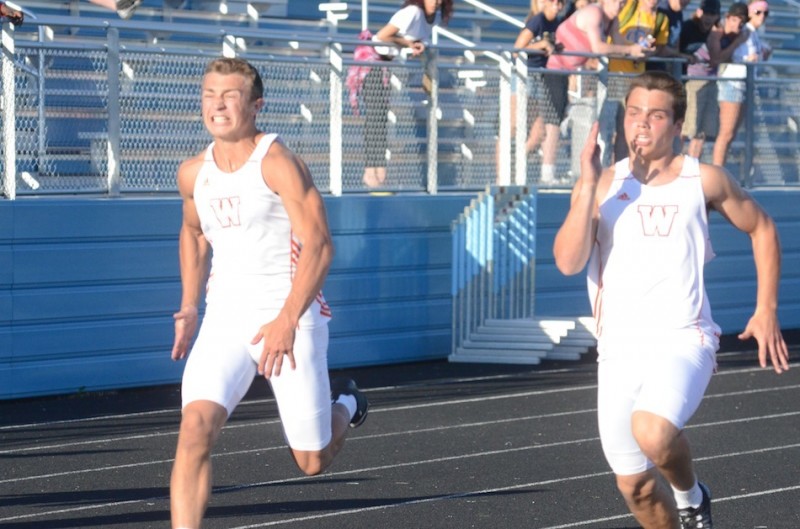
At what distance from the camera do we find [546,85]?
45.2 feet

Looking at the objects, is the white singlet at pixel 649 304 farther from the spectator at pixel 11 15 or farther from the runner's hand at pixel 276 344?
the spectator at pixel 11 15

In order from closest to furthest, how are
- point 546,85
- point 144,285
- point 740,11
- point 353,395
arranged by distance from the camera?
point 353,395 → point 144,285 → point 546,85 → point 740,11

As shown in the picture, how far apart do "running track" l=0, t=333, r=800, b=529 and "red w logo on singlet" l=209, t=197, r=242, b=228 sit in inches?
62.5

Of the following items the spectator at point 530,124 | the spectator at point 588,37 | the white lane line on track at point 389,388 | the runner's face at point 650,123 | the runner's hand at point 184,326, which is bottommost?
the white lane line on track at point 389,388

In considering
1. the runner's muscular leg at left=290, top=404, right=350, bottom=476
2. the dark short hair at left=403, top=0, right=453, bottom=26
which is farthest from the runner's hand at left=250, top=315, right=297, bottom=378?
the dark short hair at left=403, top=0, right=453, bottom=26

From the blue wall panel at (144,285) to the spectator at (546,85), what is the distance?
0.40 meters

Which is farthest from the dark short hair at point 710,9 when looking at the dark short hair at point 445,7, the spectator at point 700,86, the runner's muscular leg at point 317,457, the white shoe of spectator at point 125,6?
the runner's muscular leg at point 317,457

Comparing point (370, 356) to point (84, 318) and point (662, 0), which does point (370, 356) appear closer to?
point (84, 318)

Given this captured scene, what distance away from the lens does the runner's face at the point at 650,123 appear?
226 inches

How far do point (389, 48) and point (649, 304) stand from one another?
297 inches

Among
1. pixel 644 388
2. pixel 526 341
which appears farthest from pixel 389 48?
pixel 644 388

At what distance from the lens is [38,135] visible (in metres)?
10.5

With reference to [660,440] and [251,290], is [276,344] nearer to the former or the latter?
[251,290]

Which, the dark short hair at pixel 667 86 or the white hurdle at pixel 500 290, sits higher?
the dark short hair at pixel 667 86
